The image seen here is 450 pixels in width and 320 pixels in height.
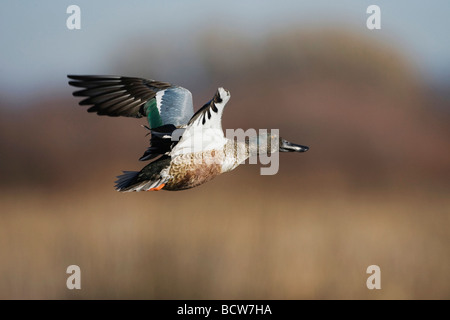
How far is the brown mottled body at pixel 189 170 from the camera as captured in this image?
2229mm

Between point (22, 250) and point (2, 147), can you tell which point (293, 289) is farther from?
point (2, 147)

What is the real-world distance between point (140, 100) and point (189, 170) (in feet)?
1.94

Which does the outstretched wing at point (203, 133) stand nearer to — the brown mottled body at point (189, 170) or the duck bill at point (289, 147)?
the brown mottled body at point (189, 170)

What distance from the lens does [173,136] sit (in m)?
2.31

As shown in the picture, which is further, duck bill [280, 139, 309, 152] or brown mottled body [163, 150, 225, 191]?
duck bill [280, 139, 309, 152]

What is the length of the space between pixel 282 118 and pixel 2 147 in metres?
2.78

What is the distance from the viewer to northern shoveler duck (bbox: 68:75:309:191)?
2.22 metres

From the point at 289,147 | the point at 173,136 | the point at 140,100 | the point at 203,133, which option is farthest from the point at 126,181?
the point at 289,147

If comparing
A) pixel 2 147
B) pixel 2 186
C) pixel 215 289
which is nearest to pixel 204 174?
pixel 215 289

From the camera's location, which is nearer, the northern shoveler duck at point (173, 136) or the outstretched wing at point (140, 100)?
the northern shoveler duck at point (173, 136)

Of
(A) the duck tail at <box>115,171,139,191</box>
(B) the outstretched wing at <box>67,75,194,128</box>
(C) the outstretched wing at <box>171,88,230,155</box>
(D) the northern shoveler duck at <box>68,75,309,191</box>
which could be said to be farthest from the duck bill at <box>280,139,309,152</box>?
(A) the duck tail at <box>115,171,139,191</box>

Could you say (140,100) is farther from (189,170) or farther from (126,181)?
(189,170)

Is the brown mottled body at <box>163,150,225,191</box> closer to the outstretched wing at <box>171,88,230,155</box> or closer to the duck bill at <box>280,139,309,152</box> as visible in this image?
the outstretched wing at <box>171,88,230,155</box>

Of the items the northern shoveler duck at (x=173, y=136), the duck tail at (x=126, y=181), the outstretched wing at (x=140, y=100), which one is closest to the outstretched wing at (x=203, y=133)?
the northern shoveler duck at (x=173, y=136)
